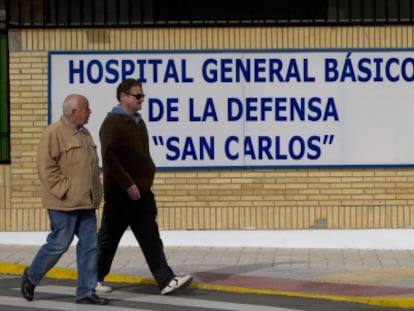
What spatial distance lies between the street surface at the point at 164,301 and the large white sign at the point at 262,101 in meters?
3.47

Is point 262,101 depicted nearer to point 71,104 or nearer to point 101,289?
point 101,289

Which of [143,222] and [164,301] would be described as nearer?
[164,301]

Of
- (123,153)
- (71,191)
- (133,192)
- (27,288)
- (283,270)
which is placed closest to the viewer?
(71,191)

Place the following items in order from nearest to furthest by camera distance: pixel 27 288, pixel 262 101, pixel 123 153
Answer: pixel 27 288 → pixel 123 153 → pixel 262 101

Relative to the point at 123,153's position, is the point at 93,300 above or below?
below

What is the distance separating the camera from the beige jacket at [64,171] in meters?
9.98

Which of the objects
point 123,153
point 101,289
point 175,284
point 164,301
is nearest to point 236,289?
point 175,284

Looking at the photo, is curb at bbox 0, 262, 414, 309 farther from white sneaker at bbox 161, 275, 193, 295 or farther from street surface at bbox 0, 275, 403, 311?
white sneaker at bbox 161, 275, 193, 295

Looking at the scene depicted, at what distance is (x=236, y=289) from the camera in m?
11.1

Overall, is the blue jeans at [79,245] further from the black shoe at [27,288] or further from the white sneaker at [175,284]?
the white sneaker at [175,284]

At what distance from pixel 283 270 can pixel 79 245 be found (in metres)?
2.78

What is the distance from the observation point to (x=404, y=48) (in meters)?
14.4

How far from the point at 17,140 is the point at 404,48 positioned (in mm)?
4525

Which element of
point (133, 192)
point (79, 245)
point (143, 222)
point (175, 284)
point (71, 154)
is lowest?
point (175, 284)
